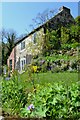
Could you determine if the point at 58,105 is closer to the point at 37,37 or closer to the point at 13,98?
the point at 13,98

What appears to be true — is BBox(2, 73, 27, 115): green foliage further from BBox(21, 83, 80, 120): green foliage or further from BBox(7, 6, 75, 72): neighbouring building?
BBox(7, 6, 75, 72): neighbouring building

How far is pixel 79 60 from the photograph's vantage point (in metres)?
13.0

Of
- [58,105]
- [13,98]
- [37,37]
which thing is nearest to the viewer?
[58,105]

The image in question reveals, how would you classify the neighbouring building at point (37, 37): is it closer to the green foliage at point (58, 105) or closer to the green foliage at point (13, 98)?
the green foliage at point (13, 98)

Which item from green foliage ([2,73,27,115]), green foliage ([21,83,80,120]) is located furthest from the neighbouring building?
green foliage ([21,83,80,120])

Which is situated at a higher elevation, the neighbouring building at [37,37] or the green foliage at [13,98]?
the neighbouring building at [37,37]

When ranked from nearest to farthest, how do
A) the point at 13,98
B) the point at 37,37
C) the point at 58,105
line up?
the point at 58,105
the point at 13,98
the point at 37,37

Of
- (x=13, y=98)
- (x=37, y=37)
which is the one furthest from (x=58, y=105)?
(x=37, y=37)

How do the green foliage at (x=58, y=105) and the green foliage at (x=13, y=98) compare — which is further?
the green foliage at (x=13, y=98)

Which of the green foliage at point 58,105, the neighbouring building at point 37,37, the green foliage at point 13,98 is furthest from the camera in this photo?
the neighbouring building at point 37,37

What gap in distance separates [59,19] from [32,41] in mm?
2940

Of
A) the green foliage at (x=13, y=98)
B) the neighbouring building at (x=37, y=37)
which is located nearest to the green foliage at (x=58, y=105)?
the green foliage at (x=13, y=98)

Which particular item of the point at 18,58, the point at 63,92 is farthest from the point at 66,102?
the point at 18,58

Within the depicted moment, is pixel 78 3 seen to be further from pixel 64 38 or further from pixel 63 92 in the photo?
pixel 63 92
